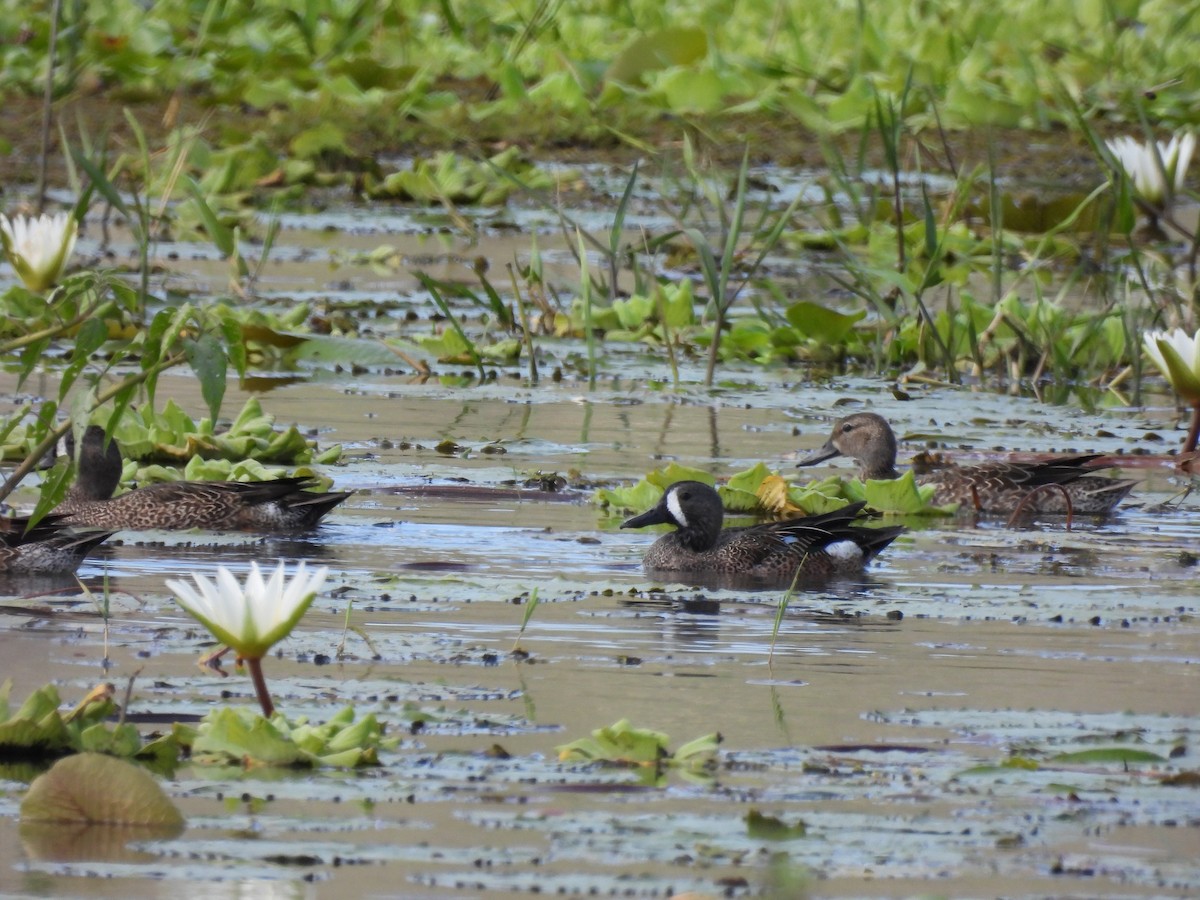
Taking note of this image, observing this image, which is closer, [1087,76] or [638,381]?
[638,381]

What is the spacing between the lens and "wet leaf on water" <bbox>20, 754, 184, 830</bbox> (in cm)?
393

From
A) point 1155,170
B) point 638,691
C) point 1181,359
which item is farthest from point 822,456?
point 638,691

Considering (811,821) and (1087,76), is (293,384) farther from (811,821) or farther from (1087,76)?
(1087,76)

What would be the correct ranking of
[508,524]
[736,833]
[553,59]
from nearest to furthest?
[736,833] < [508,524] < [553,59]

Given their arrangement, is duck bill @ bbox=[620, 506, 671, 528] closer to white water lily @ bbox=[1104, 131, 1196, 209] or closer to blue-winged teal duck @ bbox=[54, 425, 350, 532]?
blue-winged teal duck @ bbox=[54, 425, 350, 532]

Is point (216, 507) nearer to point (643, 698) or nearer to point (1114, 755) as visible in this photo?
point (643, 698)

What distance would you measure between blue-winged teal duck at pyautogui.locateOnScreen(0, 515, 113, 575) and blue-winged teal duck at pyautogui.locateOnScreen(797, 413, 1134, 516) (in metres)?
3.15

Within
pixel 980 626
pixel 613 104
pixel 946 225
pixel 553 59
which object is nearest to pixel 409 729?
pixel 980 626

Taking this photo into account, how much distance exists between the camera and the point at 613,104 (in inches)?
709

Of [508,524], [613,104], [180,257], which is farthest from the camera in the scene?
[613,104]

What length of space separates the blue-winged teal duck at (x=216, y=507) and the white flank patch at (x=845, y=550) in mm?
1577

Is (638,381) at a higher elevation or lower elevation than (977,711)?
higher

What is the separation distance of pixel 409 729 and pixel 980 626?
6.50ft

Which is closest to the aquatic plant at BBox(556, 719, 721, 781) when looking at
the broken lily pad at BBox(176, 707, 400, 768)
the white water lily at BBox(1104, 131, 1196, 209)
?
the broken lily pad at BBox(176, 707, 400, 768)
